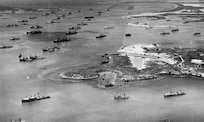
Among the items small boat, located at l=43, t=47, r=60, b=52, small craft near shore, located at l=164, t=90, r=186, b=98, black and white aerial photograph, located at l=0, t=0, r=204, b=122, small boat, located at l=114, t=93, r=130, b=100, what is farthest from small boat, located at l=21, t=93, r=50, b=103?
small boat, located at l=43, t=47, r=60, b=52

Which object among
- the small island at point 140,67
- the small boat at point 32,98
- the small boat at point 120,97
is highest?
the small island at point 140,67

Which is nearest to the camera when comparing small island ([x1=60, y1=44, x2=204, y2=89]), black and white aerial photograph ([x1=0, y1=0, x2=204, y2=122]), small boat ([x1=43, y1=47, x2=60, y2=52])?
black and white aerial photograph ([x1=0, y1=0, x2=204, y2=122])

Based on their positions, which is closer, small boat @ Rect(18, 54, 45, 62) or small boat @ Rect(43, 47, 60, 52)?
small boat @ Rect(18, 54, 45, 62)

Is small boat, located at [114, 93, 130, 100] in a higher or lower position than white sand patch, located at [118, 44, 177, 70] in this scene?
lower

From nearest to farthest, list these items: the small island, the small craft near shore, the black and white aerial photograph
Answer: the black and white aerial photograph → the small craft near shore → the small island

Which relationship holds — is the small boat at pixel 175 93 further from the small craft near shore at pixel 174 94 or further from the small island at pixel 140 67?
the small island at pixel 140 67

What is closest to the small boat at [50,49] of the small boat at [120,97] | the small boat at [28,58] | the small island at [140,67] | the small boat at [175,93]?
the small boat at [28,58]

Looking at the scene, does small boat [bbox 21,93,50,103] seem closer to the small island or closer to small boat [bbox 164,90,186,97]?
the small island

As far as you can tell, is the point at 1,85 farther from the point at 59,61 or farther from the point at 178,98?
the point at 178,98

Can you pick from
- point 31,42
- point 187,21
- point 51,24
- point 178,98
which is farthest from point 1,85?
point 187,21
